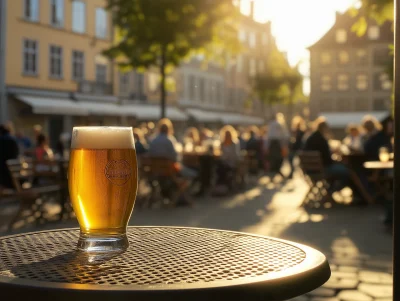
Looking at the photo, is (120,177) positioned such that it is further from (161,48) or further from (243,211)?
(161,48)

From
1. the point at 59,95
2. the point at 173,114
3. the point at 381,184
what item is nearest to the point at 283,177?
the point at 381,184

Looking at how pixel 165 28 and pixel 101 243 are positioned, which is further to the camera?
pixel 165 28

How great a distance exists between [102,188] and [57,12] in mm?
35685

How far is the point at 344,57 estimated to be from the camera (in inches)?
2685

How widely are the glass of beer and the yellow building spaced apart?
31094 millimetres

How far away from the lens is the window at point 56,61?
35.7 meters

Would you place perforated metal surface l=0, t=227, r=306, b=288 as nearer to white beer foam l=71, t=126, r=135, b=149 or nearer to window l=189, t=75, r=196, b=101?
white beer foam l=71, t=126, r=135, b=149

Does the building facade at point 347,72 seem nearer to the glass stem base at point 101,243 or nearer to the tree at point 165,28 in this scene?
the tree at point 165,28

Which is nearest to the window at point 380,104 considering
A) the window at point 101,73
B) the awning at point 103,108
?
the awning at point 103,108

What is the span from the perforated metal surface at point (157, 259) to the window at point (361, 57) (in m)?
67.8

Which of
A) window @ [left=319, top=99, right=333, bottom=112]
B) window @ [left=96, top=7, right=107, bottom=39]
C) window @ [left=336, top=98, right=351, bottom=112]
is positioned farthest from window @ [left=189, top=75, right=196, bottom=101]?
window @ [left=336, top=98, right=351, bottom=112]

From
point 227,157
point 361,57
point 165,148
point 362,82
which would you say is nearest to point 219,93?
point 362,82

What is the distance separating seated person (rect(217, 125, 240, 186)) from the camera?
15.3m

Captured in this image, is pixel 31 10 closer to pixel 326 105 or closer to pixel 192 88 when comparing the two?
pixel 192 88
